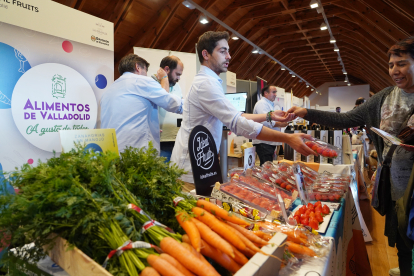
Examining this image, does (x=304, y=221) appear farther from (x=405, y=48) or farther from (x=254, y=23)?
(x=254, y=23)

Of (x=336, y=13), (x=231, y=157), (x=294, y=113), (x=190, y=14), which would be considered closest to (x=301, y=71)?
(x=336, y=13)

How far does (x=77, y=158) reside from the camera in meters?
0.84

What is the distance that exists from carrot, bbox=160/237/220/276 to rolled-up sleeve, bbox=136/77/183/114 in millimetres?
2137

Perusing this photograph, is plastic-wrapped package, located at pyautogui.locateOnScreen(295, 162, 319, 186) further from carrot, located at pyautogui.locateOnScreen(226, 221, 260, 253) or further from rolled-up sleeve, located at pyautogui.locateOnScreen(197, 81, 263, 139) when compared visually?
carrot, located at pyautogui.locateOnScreen(226, 221, 260, 253)

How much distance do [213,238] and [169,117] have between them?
3266mm

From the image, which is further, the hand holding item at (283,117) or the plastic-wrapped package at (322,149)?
the hand holding item at (283,117)

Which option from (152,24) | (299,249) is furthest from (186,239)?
(152,24)

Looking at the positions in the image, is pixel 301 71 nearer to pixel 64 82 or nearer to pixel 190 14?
pixel 190 14

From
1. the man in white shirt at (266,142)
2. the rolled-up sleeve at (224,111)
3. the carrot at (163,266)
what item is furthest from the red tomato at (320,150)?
the man in white shirt at (266,142)

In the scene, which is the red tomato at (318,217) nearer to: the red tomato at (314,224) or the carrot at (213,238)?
the red tomato at (314,224)

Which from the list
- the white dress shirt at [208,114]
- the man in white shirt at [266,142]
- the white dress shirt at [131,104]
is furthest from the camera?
the man in white shirt at [266,142]

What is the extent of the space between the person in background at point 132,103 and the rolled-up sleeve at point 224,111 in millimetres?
930

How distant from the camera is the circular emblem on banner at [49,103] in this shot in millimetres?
2027

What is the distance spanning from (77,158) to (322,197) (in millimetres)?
1556
